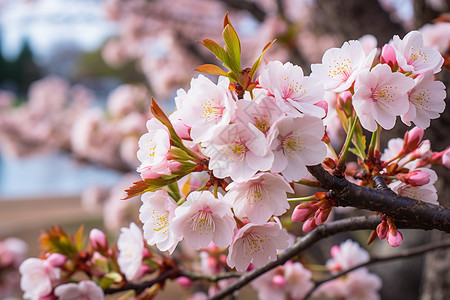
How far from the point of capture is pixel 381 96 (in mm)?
423

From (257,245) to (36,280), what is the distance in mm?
427

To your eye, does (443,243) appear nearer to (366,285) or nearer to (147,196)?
(366,285)

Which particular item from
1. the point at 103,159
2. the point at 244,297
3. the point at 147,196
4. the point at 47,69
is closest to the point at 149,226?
the point at 147,196

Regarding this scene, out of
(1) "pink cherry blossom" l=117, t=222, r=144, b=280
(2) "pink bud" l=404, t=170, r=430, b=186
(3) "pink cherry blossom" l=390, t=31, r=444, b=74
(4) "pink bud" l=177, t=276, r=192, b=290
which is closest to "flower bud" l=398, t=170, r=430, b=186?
(2) "pink bud" l=404, t=170, r=430, b=186

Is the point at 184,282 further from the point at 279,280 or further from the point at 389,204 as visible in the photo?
the point at 389,204

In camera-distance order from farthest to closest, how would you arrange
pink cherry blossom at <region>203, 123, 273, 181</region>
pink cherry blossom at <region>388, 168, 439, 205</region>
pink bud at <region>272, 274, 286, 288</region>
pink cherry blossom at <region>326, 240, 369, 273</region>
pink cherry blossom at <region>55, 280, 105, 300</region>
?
pink cherry blossom at <region>326, 240, 369, 273</region>, pink bud at <region>272, 274, 286, 288</region>, pink cherry blossom at <region>55, 280, 105, 300</region>, pink cherry blossom at <region>388, 168, 439, 205</region>, pink cherry blossom at <region>203, 123, 273, 181</region>

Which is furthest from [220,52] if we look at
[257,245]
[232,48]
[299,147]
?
[257,245]

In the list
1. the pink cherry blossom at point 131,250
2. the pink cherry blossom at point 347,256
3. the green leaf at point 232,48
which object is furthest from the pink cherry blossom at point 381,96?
the pink cherry blossom at point 347,256

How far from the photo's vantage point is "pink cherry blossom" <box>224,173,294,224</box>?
15.5 inches

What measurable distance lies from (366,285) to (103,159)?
2630 mm

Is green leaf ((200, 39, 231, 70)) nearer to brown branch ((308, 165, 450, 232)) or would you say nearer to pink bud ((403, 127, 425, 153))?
brown branch ((308, 165, 450, 232))

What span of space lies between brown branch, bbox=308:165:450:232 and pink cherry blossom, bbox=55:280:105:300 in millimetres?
437

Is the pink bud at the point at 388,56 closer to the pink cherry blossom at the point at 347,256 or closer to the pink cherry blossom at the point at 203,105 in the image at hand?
the pink cherry blossom at the point at 203,105

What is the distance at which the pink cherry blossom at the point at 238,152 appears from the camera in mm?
355
